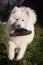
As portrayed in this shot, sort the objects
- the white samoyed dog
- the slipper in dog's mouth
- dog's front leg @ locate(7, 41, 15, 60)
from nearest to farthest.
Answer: dog's front leg @ locate(7, 41, 15, 60)
the white samoyed dog
the slipper in dog's mouth

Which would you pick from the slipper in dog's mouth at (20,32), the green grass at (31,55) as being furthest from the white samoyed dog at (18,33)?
the green grass at (31,55)

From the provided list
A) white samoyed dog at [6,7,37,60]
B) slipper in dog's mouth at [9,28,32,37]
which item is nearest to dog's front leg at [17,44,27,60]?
white samoyed dog at [6,7,37,60]

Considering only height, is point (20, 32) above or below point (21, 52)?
above

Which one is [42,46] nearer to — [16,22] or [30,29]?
[30,29]

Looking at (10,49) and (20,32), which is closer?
(10,49)

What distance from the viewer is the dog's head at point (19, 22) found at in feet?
17.3

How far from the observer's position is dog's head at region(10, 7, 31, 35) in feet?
17.3

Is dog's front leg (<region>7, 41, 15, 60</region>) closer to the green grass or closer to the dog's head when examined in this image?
the green grass

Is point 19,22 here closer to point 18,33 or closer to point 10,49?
point 18,33

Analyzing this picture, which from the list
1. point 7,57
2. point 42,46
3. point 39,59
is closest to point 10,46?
point 7,57

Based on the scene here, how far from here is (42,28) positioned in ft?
25.1

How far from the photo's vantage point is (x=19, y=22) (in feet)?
17.2

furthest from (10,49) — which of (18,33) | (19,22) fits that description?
(19,22)

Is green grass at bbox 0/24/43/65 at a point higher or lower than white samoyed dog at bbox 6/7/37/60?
lower
